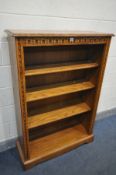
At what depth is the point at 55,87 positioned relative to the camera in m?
1.56

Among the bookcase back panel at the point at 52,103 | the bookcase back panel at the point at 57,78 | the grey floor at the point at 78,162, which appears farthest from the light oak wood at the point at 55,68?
the grey floor at the point at 78,162

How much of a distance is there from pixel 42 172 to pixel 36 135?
15.6 inches

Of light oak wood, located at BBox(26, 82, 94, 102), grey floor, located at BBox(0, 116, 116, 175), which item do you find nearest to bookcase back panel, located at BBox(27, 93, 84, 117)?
light oak wood, located at BBox(26, 82, 94, 102)

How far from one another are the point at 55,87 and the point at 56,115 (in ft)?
1.00

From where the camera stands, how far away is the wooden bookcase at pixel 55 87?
1.23 m

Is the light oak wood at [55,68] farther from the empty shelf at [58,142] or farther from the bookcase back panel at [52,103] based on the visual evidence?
the empty shelf at [58,142]

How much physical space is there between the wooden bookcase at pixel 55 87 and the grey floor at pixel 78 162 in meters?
0.08

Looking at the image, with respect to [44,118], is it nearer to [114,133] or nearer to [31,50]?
[31,50]

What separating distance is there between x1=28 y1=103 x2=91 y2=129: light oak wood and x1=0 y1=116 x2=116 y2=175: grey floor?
490 mm

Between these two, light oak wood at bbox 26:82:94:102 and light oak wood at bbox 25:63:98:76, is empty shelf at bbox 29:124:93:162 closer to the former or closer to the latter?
light oak wood at bbox 26:82:94:102

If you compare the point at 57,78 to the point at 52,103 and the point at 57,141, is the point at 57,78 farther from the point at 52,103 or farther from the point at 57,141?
the point at 57,141

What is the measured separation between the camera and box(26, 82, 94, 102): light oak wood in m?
1.38

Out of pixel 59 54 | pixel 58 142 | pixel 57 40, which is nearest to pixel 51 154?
pixel 58 142

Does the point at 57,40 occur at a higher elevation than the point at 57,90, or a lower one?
higher
